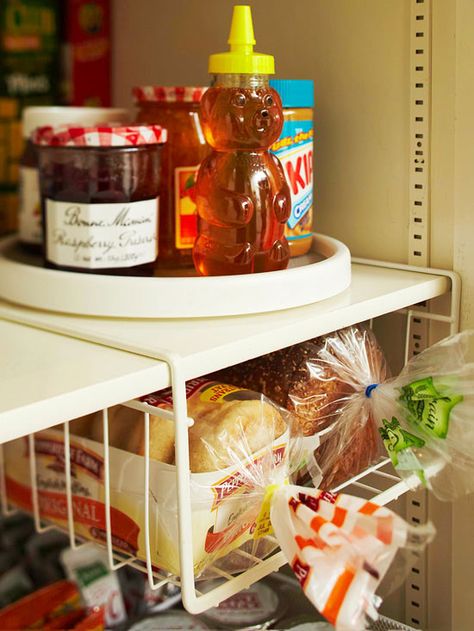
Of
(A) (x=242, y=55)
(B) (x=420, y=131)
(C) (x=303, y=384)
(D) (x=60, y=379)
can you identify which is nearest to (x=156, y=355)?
(D) (x=60, y=379)

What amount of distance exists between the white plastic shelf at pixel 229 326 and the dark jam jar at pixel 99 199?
0.25 feet

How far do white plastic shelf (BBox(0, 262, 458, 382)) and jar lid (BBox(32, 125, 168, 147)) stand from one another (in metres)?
0.18

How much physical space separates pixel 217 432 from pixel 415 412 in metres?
0.21

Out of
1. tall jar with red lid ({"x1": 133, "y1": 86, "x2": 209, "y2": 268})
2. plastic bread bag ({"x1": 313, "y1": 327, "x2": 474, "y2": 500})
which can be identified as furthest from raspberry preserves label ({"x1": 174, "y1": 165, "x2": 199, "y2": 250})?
plastic bread bag ({"x1": 313, "y1": 327, "x2": 474, "y2": 500})

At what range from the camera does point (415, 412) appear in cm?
87

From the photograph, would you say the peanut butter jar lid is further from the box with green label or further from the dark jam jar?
the box with green label

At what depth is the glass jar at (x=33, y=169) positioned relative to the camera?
44.1 inches

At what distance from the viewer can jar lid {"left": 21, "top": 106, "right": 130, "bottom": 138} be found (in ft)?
3.69

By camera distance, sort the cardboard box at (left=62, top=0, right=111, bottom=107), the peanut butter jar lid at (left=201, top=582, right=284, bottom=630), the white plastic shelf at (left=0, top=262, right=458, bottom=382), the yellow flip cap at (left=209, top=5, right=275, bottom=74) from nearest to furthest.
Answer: the white plastic shelf at (left=0, top=262, right=458, bottom=382), the yellow flip cap at (left=209, top=5, right=275, bottom=74), the peanut butter jar lid at (left=201, top=582, right=284, bottom=630), the cardboard box at (left=62, top=0, right=111, bottom=107)

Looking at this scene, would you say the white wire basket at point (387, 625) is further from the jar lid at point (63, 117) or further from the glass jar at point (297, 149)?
the jar lid at point (63, 117)

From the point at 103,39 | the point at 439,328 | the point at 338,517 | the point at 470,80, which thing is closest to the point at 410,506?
the point at 439,328

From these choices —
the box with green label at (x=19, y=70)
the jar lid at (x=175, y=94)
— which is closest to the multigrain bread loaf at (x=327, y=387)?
the jar lid at (x=175, y=94)

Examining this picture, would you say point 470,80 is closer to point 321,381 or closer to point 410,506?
point 321,381

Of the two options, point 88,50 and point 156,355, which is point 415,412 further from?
point 88,50
